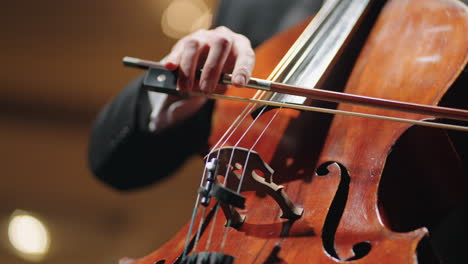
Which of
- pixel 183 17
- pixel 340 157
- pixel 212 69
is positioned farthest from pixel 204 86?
pixel 183 17

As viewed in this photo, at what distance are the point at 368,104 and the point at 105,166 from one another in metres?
0.59

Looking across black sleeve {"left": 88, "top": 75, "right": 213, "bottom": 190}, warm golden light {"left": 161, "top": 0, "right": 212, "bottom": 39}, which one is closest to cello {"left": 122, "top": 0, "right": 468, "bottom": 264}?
black sleeve {"left": 88, "top": 75, "right": 213, "bottom": 190}

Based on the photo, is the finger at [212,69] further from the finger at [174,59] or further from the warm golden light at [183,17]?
the warm golden light at [183,17]

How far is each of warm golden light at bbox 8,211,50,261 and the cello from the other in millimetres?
1511

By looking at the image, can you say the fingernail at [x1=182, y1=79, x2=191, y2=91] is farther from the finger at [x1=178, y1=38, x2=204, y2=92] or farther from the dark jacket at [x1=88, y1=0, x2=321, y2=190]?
the dark jacket at [x1=88, y1=0, x2=321, y2=190]

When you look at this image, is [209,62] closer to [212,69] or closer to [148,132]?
[212,69]

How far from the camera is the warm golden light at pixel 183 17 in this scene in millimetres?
1702

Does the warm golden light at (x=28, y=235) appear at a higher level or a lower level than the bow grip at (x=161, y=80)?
lower

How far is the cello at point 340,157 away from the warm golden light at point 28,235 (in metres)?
1.51

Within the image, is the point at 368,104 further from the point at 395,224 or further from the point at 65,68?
the point at 65,68

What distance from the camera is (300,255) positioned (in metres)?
0.36

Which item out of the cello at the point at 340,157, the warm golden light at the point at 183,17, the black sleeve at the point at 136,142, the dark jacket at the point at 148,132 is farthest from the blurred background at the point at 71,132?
the cello at the point at 340,157

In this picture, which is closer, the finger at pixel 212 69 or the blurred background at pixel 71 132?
the finger at pixel 212 69

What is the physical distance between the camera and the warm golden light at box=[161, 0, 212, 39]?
170 centimetres
